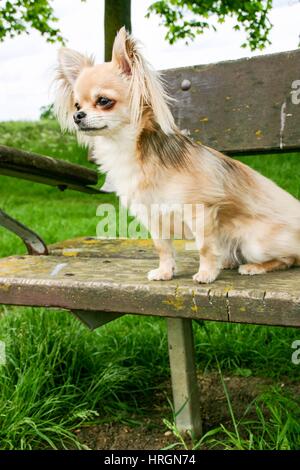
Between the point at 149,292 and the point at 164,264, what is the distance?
0.26 m

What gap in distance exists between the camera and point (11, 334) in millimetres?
2656

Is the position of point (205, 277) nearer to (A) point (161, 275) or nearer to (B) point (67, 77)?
(A) point (161, 275)

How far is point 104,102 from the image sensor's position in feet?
5.79

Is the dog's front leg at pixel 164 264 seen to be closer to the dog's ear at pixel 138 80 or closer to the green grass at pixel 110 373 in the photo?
the dog's ear at pixel 138 80

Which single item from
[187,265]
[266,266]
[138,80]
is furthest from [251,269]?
[138,80]

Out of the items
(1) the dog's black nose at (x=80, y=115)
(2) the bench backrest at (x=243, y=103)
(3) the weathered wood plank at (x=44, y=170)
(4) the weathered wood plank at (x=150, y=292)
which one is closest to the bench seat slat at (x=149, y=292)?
(4) the weathered wood plank at (x=150, y=292)

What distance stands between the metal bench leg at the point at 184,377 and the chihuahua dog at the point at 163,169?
11.5 inches

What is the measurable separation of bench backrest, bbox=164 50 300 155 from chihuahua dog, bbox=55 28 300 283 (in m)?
0.72

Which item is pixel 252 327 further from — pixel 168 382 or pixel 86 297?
pixel 86 297

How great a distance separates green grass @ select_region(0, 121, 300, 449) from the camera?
213 cm

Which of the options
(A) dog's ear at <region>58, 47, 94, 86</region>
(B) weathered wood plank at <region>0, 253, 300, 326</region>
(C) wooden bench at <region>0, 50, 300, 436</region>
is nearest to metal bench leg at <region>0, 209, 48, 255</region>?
(C) wooden bench at <region>0, 50, 300, 436</region>

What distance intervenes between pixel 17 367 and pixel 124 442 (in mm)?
539

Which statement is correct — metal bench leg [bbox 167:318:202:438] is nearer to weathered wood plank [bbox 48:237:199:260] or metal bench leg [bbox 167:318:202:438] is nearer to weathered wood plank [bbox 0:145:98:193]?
weathered wood plank [bbox 48:237:199:260]
